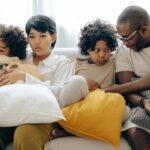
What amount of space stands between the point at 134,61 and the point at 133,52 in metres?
0.06

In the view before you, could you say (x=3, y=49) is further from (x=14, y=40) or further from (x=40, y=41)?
(x=40, y=41)

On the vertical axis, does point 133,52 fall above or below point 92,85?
above

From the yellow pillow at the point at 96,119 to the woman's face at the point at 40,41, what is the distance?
0.58 m

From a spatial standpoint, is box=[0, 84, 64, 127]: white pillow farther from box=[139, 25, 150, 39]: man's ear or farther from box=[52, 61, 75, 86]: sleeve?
box=[139, 25, 150, 39]: man's ear

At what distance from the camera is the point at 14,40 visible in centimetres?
196

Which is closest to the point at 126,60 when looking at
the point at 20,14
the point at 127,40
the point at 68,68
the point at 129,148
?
the point at 127,40

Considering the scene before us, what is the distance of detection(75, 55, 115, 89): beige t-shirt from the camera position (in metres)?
1.85

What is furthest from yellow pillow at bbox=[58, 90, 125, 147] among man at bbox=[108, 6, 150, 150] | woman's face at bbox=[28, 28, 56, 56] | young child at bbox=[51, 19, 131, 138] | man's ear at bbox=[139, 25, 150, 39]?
woman's face at bbox=[28, 28, 56, 56]

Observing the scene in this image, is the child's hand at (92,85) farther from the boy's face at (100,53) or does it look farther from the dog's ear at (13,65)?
the dog's ear at (13,65)

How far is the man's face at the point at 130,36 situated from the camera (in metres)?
1.76

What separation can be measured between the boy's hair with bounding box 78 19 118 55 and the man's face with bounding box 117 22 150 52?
10 centimetres

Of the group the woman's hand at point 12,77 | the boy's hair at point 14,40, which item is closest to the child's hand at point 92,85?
the woman's hand at point 12,77

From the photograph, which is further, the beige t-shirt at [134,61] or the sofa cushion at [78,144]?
the beige t-shirt at [134,61]

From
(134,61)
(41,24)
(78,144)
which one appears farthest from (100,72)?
(78,144)
